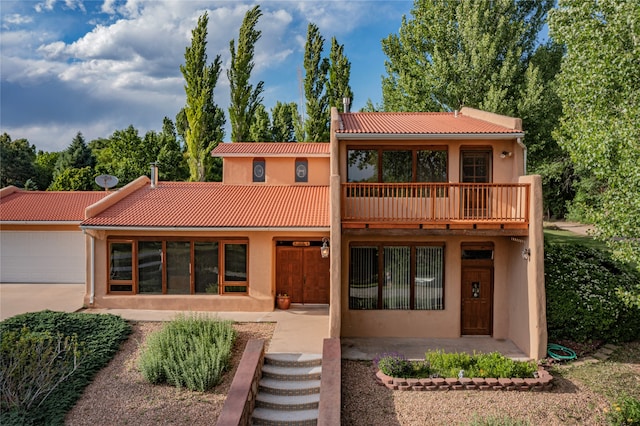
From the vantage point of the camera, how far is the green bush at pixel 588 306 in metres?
12.5

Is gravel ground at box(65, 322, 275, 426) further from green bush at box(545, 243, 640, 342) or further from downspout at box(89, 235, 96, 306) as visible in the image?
green bush at box(545, 243, 640, 342)

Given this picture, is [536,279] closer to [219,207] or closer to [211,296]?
[211,296]

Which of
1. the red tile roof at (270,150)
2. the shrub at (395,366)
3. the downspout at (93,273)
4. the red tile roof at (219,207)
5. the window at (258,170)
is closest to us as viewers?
the shrub at (395,366)

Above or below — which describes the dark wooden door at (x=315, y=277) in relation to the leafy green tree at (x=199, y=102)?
below

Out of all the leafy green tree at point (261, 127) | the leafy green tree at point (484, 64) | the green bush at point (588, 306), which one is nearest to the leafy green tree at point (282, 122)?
the leafy green tree at point (261, 127)

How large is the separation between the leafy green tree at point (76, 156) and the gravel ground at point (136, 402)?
4322 centimetres

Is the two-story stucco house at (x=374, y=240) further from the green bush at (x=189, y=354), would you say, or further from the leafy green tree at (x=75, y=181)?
the leafy green tree at (x=75, y=181)

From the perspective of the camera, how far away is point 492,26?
2550 centimetres

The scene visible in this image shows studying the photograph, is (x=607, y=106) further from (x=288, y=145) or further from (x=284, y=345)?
(x=288, y=145)

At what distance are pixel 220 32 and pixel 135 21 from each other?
22.6 metres

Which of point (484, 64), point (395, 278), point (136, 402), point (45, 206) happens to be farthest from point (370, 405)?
point (484, 64)

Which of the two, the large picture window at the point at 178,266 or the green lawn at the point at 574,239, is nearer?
the large picture window at the point at 178,266

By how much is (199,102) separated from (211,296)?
21201mm

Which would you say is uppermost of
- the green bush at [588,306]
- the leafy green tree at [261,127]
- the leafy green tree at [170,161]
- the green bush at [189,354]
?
the leafy green tree at [261,127]
